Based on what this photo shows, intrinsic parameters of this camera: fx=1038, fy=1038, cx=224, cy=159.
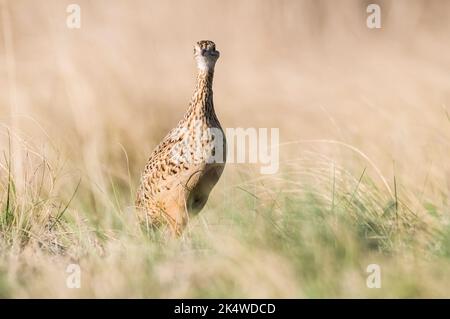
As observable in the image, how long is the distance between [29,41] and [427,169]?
Result: 5.13 metres

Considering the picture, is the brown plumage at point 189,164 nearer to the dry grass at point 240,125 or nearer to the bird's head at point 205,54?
the bird's head at point 205,54

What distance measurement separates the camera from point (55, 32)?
10.2m

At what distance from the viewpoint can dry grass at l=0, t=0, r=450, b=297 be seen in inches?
197

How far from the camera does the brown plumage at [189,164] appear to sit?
19.6 ft

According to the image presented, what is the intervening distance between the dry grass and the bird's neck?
19.1 inches

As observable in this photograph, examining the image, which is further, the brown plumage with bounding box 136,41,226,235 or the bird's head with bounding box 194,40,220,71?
the bird's head with bounding box 194,40,220,71

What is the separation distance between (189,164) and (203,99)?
1.43 ft

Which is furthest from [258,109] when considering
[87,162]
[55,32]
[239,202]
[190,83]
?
[239,202]

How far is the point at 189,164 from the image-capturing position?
19.6 feet
